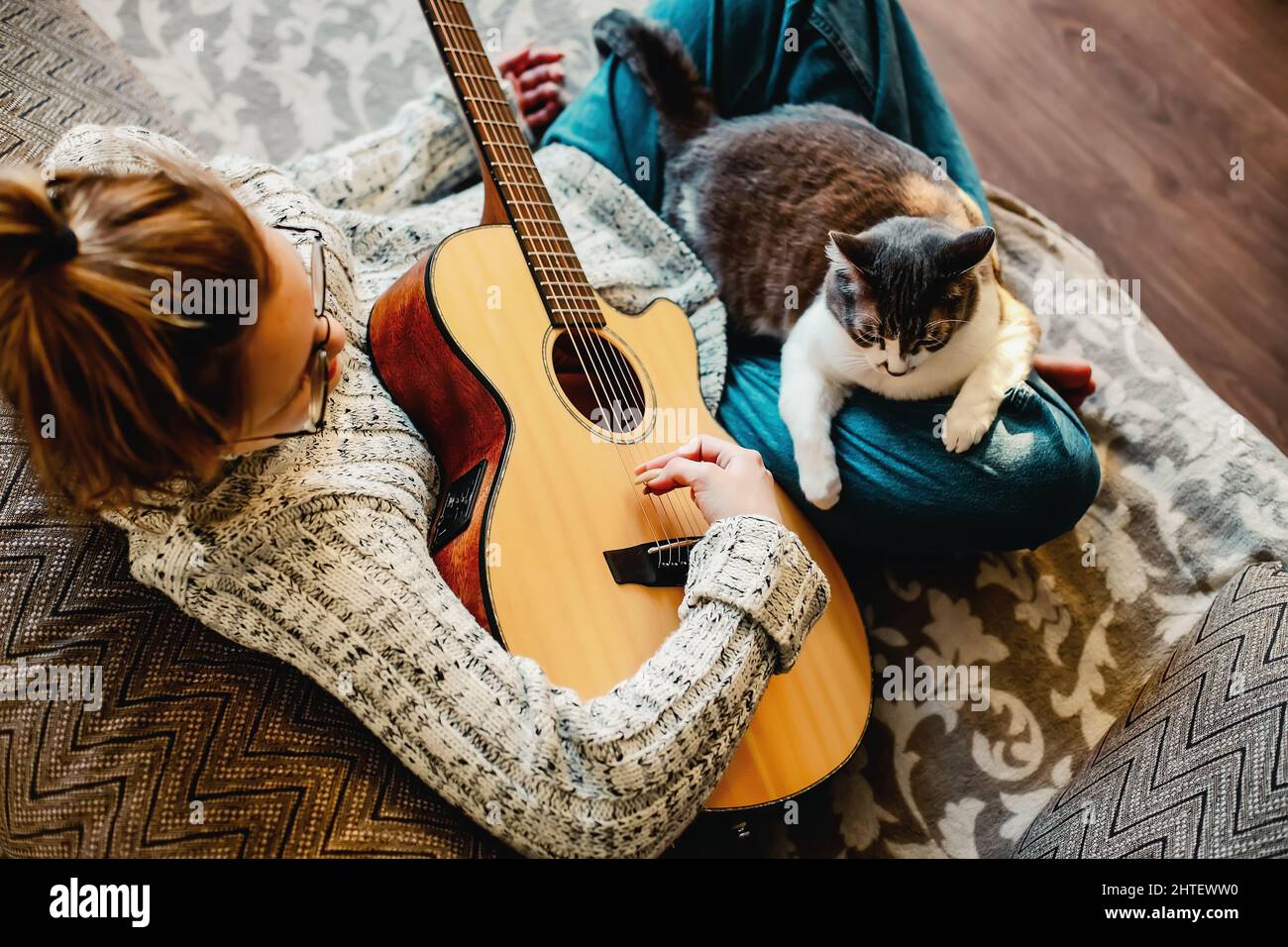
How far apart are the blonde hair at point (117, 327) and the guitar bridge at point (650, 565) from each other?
1.46 feet

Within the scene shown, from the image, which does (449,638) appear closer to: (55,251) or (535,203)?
(55,251)

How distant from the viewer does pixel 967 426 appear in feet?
3.56

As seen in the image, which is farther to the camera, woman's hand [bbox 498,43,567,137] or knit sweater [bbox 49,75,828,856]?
woman's hand [bbox 498,43,567,137]

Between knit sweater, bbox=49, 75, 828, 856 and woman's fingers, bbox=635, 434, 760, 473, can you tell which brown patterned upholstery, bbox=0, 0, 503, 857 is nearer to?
knit sweater, bbox=49, 75, 828, 856

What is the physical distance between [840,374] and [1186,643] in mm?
538

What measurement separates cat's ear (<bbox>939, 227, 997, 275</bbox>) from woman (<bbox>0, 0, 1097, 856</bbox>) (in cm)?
33

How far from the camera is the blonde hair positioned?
0.59m

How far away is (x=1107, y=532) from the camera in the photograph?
129 cm

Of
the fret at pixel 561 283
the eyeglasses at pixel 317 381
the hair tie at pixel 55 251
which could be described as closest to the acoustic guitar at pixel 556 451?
the fret at pixel 561 283

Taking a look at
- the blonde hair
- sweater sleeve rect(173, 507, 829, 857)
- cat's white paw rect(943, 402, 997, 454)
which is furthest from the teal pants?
the blonde hair

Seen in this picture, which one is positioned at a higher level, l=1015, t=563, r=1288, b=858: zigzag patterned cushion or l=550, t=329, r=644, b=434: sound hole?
l=550, t=329, r=644, b=434: sound hole

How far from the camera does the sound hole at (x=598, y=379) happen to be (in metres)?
1.13
